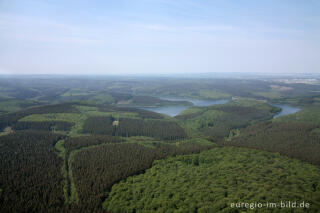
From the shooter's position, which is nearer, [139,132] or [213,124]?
[139,132]

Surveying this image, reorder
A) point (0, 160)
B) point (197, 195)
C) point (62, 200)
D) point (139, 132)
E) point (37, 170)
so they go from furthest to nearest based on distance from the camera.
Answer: point (139, 132)
point (0, 160)
point (37, 170)
point (62, 200)
point (197, 195)

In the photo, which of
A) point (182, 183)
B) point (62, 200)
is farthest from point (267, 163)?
point (62, 200)

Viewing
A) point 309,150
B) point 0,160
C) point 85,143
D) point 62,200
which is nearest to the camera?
point 62,200

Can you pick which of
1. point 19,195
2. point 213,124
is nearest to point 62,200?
point 19,195

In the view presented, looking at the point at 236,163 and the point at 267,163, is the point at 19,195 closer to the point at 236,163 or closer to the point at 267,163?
the point at 236,163

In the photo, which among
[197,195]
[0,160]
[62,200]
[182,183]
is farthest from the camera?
[0,160]

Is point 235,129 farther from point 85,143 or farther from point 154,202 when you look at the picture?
point 154,202
